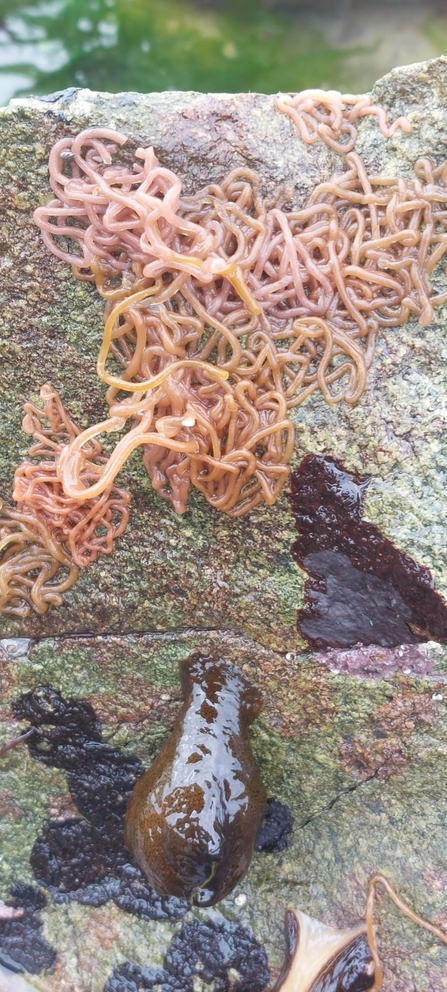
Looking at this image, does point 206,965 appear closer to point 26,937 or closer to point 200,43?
point 26,937

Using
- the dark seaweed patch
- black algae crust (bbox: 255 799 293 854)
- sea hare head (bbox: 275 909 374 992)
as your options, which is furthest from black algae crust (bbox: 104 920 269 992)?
the dark seaweed patch

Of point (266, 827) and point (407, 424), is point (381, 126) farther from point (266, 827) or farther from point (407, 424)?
point (266, 827)

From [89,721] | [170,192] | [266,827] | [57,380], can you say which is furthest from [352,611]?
[170,192]

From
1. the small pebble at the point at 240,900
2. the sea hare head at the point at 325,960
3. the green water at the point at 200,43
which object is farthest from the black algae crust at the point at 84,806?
the green water at the point at 200,43

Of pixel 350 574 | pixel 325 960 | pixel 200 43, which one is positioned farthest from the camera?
pixel 200 43

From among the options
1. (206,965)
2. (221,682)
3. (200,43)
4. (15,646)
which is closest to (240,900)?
(206,965)

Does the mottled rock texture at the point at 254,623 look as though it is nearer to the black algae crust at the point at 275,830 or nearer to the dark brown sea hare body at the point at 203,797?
the black algae crust at the point at 275,830
